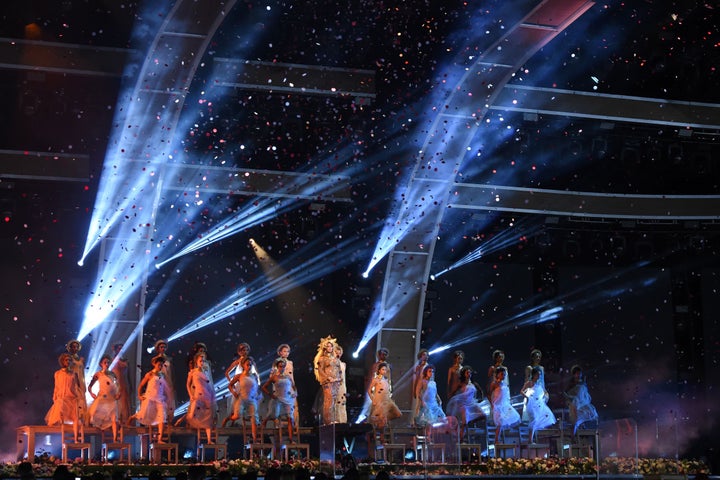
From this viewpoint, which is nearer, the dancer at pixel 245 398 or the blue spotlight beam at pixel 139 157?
the blue spotlight beam at pixel 139 157

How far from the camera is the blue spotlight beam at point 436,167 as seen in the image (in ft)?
55.7

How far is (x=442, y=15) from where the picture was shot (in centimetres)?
1541

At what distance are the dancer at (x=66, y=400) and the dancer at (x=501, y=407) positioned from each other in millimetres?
6265

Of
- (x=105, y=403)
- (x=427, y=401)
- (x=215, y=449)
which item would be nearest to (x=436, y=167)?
(x=427, y=401)

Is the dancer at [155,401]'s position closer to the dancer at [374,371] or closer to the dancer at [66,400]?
the dancer at [66,400]

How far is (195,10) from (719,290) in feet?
39.9

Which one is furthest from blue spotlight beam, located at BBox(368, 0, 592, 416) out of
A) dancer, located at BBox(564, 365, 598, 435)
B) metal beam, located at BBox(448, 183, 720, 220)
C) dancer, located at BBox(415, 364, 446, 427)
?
dancer, located at BBox(564, 365, 598, 435)

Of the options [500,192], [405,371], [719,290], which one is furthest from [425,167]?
[719,290]

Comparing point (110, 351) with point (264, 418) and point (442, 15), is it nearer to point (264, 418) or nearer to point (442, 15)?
point (264, 418)

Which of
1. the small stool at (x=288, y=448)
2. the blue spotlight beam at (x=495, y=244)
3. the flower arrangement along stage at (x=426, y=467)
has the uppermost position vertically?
the blue spotlight beam at (x=495, y=244)

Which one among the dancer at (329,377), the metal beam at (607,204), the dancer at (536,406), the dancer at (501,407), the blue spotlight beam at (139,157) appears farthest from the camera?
the metal beam at (607,204)

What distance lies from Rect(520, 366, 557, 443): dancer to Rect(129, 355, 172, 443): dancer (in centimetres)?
563

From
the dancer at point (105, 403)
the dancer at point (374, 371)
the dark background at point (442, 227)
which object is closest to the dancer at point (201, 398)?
the dancer at point (105, 403)

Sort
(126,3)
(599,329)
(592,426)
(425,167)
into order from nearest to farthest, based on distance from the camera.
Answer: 1. (126,3)
2. (592,426)
3. (425,167)
4. (599,329)
